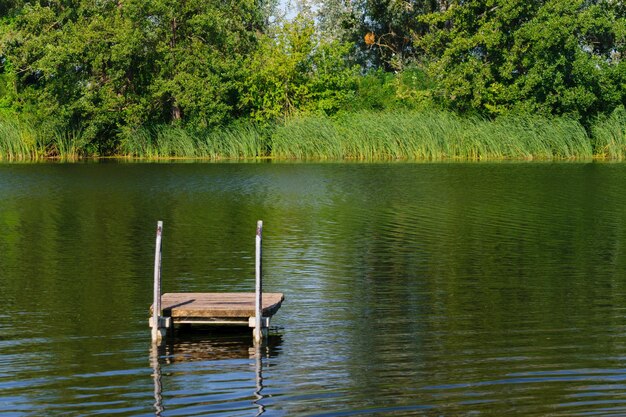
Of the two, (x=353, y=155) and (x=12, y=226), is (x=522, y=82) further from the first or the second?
(x=12, y=226)

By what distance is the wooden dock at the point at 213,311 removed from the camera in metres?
13.8

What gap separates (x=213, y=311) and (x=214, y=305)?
279mm

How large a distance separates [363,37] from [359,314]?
58.3 meters

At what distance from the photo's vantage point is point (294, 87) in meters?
63.4

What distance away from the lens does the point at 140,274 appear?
19812mm

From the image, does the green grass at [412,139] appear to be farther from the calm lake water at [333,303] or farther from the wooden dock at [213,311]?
the wooden dock at [213,311]

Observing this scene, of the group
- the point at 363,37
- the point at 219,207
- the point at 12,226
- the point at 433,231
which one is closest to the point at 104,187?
the point at 219,207

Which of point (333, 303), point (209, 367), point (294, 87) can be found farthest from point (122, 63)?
point (209, 367)

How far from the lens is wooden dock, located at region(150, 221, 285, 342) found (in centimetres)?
1380

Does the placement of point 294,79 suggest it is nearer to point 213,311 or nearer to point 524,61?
point 524,61

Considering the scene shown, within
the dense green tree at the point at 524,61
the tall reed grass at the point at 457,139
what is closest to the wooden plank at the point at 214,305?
the tall reed grass at the point at 457,139

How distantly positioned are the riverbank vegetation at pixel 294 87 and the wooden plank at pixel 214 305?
4188 centimetres

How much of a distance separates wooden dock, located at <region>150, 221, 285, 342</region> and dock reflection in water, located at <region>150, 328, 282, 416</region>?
21 centimetres

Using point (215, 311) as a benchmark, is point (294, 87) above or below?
above
